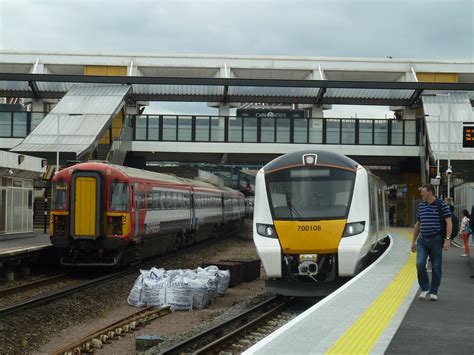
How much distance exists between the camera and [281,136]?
40031 mm

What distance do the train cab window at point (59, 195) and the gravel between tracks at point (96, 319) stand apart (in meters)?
2.86

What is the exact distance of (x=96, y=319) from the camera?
45.6 feet

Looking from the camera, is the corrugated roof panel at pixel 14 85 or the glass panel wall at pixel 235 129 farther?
the corrugated roof panel at pixel 14 85

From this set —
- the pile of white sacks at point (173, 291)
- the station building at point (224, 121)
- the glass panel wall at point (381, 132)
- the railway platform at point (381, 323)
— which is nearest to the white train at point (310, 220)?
the railway platform at point (381, 323)

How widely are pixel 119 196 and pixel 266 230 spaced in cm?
731

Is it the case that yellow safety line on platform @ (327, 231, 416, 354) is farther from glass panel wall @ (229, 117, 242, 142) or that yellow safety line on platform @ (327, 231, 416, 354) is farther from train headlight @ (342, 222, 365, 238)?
glass panel wall @ (229, 117, 242, 142)

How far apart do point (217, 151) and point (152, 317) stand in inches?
1050

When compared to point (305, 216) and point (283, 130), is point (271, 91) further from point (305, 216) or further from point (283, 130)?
point (305, 216)

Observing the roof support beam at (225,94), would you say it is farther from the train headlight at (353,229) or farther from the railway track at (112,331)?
the train headlight at (353,229)

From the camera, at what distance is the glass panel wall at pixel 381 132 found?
4053cm

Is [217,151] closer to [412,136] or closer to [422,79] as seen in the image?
[412,136]

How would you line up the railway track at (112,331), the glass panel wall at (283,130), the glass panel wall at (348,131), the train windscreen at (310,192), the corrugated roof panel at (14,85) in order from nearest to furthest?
the railway track at (112,331)
the train windscreen at (310,192)
the glass panel wall at (283,130)
the glass panel wall at (348,131)
the corrugated roof panel at (14,85)

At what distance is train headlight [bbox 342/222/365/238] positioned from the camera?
13.3 metres

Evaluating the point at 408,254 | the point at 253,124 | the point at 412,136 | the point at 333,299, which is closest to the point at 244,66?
the point at 253,124
